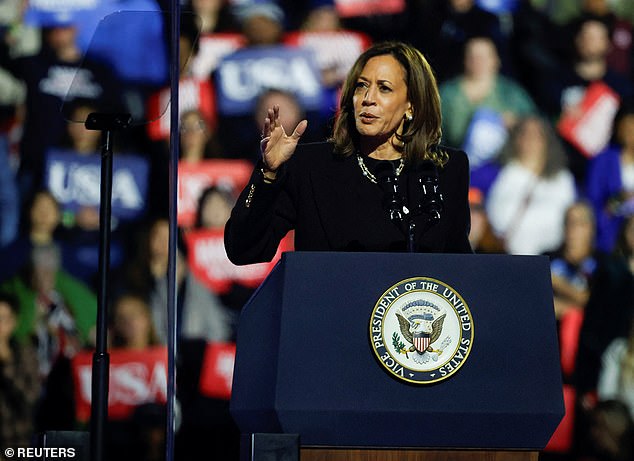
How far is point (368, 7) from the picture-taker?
→ 4.24 metres

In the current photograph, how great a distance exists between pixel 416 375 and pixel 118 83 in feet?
3.70

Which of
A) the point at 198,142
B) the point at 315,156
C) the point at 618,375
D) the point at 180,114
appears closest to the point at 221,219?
the point at 198,142

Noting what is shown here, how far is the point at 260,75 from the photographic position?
4.17 m

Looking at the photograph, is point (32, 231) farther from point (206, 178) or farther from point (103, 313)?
point (103, 313)

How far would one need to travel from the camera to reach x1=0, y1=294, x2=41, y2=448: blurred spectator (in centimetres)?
399

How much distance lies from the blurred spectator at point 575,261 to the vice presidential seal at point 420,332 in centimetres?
286

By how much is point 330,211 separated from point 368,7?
263cm

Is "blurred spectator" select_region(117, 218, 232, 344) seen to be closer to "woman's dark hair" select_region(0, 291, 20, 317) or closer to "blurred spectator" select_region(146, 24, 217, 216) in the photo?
"blurred spectator" select_region(146, 24, 217, 216)

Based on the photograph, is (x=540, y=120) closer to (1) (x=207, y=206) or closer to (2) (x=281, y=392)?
(1) (x=207, y=206)

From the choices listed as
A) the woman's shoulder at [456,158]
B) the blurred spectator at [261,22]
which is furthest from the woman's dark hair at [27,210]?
the woman's shoulder at [456,158]

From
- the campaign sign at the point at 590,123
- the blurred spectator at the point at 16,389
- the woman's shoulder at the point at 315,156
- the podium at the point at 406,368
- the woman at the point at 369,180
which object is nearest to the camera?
the podium at the point at 406,368

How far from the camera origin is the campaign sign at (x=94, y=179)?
414 centimetres

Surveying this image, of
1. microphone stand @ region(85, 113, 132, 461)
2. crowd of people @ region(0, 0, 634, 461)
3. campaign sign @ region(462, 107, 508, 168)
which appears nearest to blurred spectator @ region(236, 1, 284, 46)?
crowd of people @ region(0, 0, 634, 461)

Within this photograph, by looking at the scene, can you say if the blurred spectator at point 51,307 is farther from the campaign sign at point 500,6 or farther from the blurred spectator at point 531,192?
the campaign sign at point 500,6
